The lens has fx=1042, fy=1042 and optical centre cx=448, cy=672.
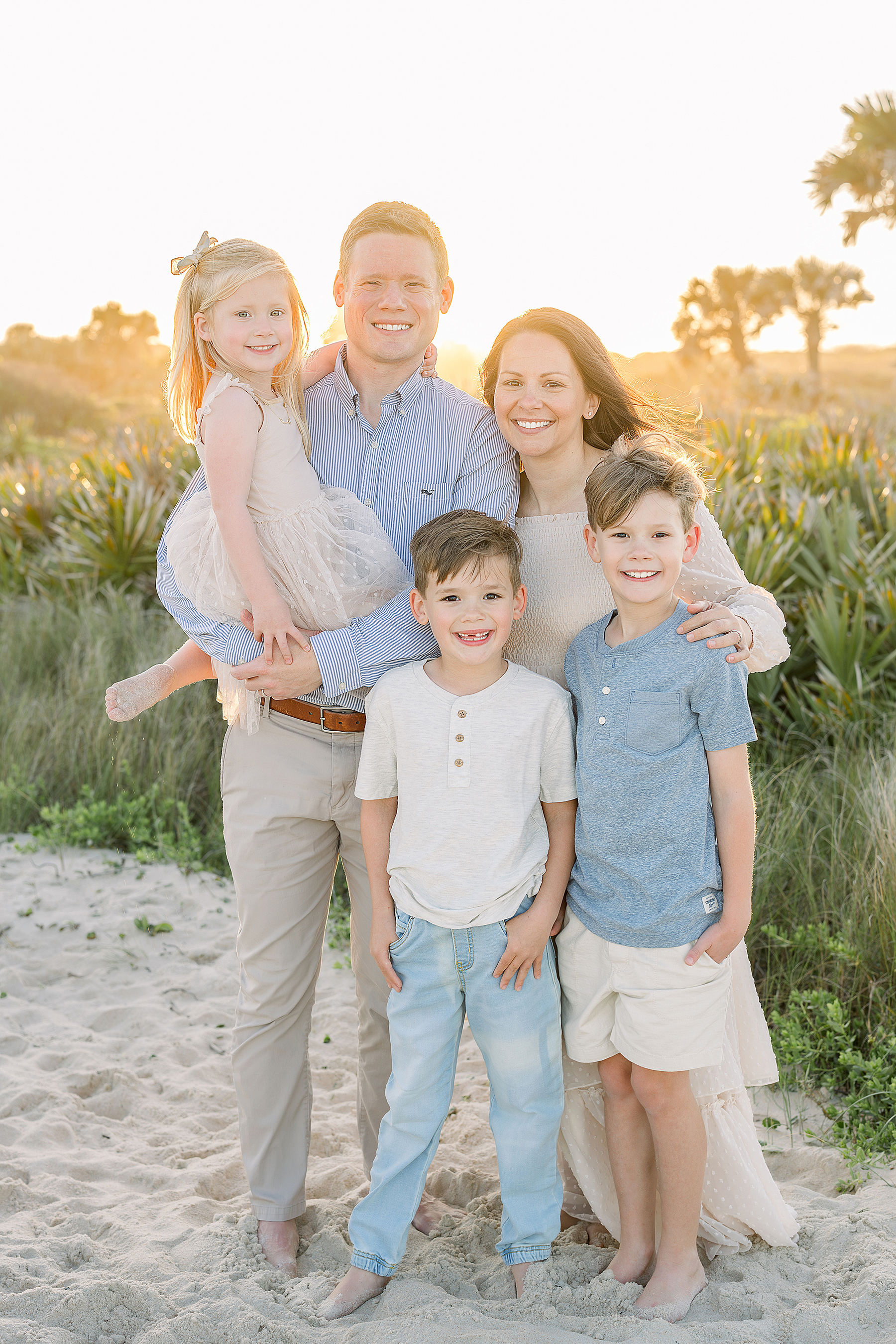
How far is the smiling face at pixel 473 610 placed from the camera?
2500mm

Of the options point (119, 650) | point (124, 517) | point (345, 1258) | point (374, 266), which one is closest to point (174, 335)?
point (374, 266)

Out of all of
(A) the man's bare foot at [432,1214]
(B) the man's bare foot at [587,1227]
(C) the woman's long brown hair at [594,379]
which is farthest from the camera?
(A) the man's bare foot at [432,1214]

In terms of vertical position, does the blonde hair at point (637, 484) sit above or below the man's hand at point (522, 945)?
above

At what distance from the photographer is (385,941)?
2.62 m

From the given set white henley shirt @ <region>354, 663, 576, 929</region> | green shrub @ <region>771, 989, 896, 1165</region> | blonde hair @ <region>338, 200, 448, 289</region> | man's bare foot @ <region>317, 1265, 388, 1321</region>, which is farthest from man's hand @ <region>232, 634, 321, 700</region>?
green shrub @ <region>771, 989, 896, 1165</region>

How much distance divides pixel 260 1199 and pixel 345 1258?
29cm

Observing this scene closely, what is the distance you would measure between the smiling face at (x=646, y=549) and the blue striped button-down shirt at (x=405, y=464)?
0.43 metres

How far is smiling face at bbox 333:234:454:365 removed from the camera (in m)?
2.75

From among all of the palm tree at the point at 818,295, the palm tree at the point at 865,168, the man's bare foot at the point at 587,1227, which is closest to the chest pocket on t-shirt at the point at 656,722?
the man's bare foot at the point at 587,1227

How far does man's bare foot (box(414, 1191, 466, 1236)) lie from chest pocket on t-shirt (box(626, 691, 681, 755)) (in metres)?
1.64

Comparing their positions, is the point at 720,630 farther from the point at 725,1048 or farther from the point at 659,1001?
the point at 725,1048

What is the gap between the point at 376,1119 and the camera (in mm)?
3111

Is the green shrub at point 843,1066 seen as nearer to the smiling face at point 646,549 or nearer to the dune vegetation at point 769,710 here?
the dune vegetation at point 769,710

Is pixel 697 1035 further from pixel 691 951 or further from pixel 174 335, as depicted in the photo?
pixel 174 335
